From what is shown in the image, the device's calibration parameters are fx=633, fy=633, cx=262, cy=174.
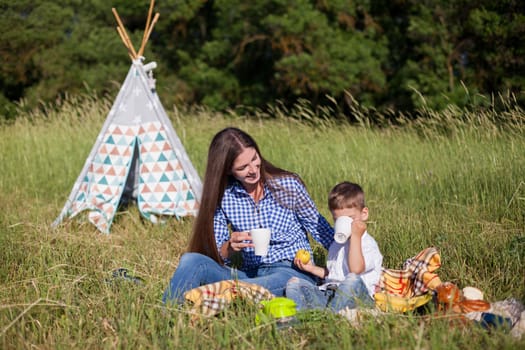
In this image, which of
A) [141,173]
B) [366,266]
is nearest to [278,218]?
[366,266]

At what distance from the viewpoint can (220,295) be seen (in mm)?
2916

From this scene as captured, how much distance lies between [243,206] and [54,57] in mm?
12231

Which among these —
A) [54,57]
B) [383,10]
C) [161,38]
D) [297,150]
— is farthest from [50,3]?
→ [297,150]

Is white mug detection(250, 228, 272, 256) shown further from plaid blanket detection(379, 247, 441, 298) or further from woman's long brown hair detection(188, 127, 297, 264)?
plaid blanket detection(379, 247, 441, 298)

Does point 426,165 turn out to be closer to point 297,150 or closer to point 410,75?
point 297,150

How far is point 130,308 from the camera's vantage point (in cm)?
285

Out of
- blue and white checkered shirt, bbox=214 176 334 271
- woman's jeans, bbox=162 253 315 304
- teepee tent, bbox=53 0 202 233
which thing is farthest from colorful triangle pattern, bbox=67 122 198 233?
woman's jeans, bbox=162 253 315 304

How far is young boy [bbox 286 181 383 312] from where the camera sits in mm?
2830

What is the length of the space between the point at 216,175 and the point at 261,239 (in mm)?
594

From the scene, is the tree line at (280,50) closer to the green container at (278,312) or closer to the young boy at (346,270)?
the young boy at (346,270)

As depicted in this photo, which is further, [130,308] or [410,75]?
[410,75]

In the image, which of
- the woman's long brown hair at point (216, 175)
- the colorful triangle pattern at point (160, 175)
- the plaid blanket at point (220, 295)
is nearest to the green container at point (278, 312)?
the plaid blanket at point (220, 295)

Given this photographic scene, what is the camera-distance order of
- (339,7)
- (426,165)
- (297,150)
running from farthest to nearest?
1. (339,7)
2. (297,150)
3. (426,165)

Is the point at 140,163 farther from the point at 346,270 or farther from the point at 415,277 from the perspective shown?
the point at 415,277
